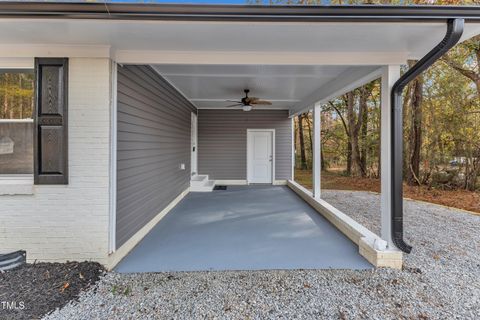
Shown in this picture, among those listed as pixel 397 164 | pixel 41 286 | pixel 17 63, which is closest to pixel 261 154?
pixel 397 164

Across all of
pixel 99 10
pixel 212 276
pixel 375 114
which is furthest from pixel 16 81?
pixel 375 114

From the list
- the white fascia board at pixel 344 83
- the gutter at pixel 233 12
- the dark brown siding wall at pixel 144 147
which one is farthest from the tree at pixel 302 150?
the gutter at pixel 233 12

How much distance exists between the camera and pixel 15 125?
2.85 meters

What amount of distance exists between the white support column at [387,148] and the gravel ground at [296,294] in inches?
19.6

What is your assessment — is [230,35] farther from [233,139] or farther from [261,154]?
[261,154]

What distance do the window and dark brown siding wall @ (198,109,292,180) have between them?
5461 millimetres

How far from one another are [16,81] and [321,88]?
5.00 metres

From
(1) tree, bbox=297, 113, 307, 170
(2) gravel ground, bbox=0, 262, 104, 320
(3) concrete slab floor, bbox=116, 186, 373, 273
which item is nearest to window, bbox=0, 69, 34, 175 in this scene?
(2) gravel ground, bbox=0, 262, 104, 320

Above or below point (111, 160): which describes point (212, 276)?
below

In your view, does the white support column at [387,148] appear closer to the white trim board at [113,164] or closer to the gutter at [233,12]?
the gutter at [233,12]

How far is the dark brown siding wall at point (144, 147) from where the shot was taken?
2.99 meters

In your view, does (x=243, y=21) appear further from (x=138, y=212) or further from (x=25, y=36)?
(x=138, y=212)

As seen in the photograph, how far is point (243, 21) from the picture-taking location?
2.07 metres

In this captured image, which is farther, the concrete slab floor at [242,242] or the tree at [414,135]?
the tree at [414,135]
